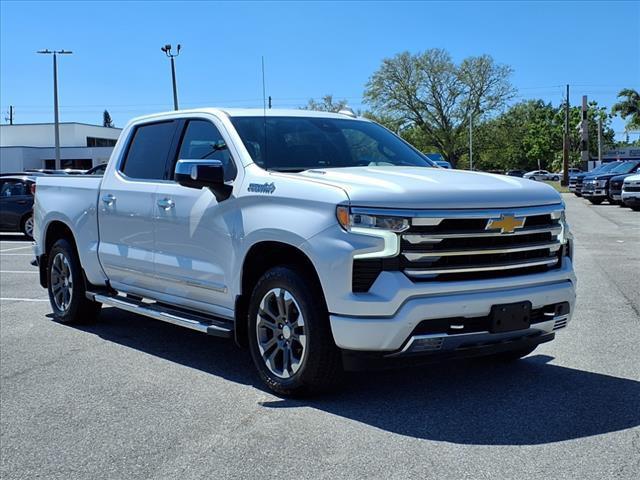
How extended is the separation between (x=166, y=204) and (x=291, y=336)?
176 centimetres

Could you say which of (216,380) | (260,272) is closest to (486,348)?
(260,272)

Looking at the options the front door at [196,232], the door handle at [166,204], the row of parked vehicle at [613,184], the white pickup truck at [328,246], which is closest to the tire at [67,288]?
the white pickup truck at [328,246]

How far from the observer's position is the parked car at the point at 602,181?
30.0 meters

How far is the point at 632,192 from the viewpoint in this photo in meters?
25.4

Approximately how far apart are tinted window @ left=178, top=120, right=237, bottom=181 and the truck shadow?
160 centimetres

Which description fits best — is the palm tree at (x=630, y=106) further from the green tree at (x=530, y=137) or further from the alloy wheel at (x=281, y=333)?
the alloy wheel at (x=281, y=333)

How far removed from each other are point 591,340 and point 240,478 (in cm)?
393

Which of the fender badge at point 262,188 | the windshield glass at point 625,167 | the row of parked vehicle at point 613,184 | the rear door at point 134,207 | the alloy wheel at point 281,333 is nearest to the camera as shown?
the alloy wheel at point 281,333

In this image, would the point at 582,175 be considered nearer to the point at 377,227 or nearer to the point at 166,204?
the point at 166,204

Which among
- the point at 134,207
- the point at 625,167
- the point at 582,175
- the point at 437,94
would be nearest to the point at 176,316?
the point at 134,207

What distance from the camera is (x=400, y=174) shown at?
202 inches

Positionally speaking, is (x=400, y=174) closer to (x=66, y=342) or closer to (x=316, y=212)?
(x=316, y=212)

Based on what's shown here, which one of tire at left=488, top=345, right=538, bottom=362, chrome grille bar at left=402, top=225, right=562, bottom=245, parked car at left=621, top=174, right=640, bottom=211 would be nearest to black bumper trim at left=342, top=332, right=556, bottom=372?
chrome grille bar at left=402, top=225, right=562, bottom=245

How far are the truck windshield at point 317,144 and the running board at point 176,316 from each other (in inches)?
48.0
